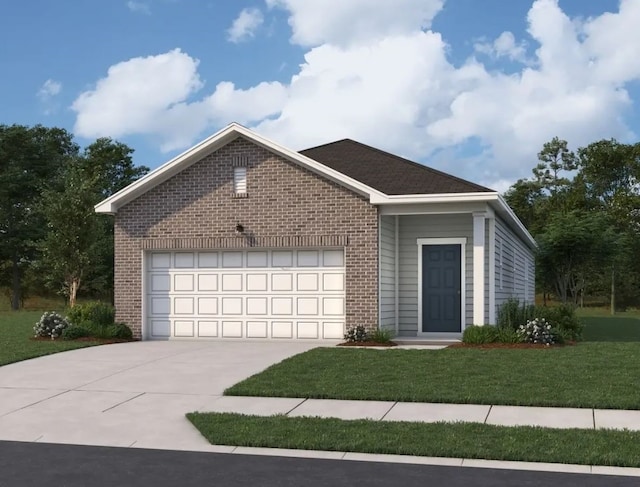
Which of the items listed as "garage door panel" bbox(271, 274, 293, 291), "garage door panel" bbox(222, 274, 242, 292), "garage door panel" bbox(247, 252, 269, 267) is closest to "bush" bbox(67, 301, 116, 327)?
"garage door panel" bbox(222, 274, 242, 292)

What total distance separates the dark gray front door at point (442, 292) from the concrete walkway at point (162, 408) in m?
6.24

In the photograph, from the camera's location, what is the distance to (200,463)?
7.75m

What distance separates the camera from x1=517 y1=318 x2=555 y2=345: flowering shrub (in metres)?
17.4

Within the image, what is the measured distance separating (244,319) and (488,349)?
631 centimetres

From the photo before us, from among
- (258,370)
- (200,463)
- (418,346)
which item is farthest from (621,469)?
(418,346)

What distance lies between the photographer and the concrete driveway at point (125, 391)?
9344mm

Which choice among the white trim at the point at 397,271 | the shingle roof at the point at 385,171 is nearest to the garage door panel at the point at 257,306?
the white trim at the point at 397,271

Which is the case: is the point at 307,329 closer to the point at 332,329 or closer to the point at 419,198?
the point at 332,329

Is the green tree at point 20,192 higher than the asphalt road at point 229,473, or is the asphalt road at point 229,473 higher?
the green tree at point 20,192

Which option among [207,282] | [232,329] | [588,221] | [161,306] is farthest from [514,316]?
[588,221]

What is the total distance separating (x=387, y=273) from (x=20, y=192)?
1502 inches

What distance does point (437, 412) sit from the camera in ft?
33.5

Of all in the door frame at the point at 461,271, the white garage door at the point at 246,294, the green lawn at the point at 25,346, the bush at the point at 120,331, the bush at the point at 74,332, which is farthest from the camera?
the door frame at the point at 461,271

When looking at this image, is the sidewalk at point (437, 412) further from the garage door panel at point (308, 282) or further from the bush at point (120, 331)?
the bush at point (120, 331)
